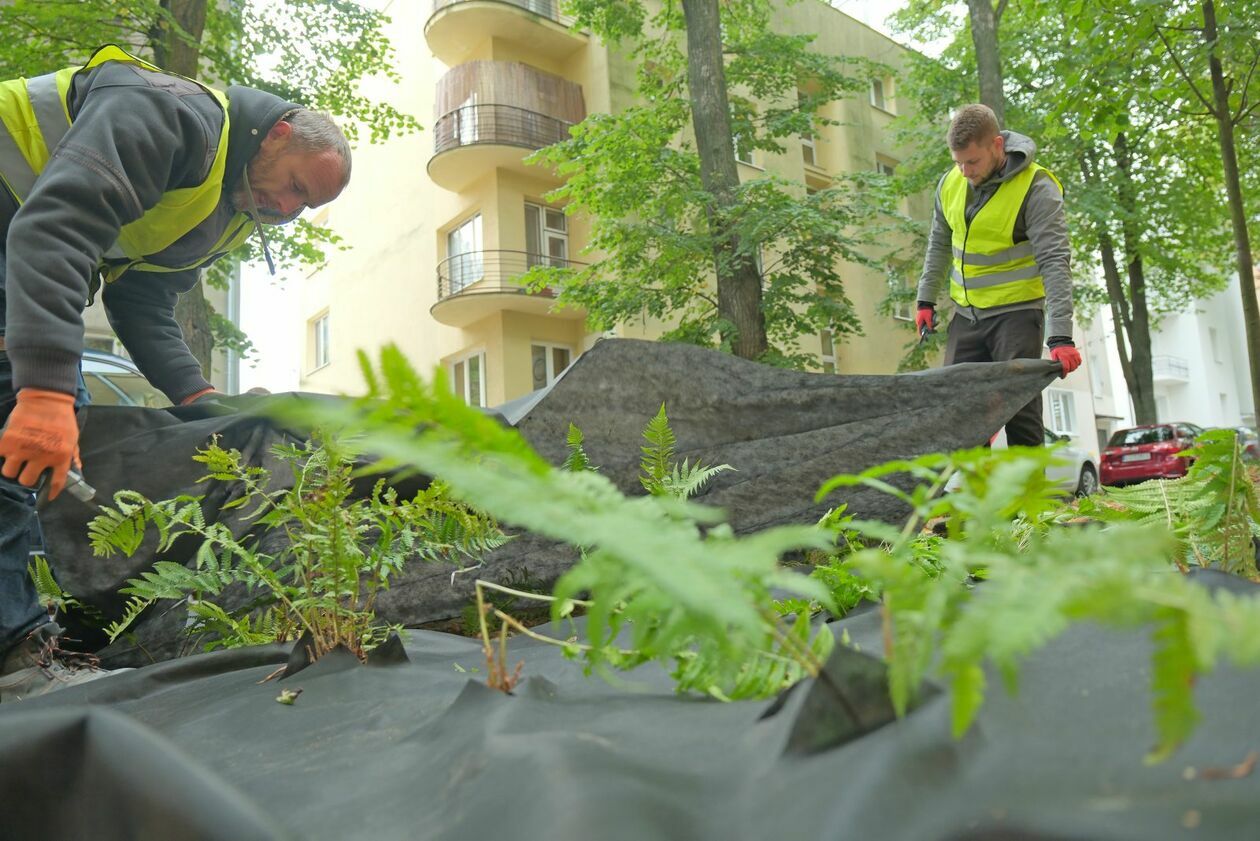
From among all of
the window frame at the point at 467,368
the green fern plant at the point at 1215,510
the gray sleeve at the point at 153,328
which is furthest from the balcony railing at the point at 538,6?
the green fern plant at the point at 1215,510

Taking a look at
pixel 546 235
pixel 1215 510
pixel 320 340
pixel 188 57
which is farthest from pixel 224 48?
pixel 320 340

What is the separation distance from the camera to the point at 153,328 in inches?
109

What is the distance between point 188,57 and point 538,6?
1058 centimetres

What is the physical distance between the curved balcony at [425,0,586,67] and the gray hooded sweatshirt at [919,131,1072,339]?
13.6 m

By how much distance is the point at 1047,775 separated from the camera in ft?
1.73

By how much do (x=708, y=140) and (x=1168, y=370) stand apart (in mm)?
37733

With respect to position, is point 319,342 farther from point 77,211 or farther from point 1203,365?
point 1203,365

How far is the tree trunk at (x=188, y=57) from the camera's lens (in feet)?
25.4

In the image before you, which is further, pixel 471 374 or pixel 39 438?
pixel 471 374

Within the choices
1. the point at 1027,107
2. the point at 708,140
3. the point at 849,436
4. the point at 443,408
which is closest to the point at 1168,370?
the point at 1027,107

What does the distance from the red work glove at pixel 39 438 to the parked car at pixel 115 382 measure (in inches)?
124

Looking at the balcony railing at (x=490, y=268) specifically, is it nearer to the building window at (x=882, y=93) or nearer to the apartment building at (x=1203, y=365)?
the building window at (x=882, y=93)

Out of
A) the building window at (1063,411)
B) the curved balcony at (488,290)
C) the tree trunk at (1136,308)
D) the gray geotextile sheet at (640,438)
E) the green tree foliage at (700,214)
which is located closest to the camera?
the gray geotextile sheet at (640,438)

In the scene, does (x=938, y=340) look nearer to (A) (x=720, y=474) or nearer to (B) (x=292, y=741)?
(A) (x=720, y=474)
